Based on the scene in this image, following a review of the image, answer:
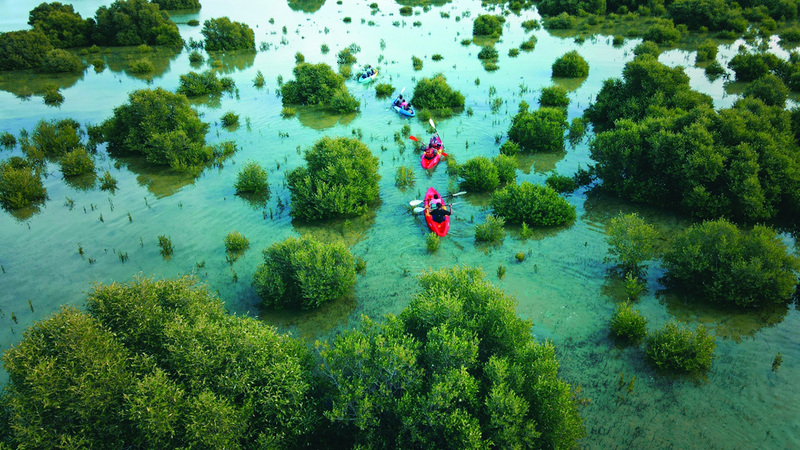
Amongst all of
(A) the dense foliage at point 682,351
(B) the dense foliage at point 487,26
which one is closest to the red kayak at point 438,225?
(A) the dense foliage at point 682,351

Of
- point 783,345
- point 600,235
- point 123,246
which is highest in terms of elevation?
point 123,246

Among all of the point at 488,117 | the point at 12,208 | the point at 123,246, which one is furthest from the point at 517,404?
the point at 12,208

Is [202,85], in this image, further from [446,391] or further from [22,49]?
[446,391]

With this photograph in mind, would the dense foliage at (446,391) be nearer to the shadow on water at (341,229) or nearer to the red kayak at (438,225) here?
the red kayak at (438,225)

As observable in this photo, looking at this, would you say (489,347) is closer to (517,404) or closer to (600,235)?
(517,404)

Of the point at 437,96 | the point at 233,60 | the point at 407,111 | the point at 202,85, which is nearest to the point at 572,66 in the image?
the point at 437,96

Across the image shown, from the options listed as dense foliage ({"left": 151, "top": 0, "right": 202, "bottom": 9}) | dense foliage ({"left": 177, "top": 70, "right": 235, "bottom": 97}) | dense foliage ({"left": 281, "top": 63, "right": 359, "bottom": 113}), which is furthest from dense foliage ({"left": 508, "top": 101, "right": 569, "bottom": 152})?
dense foliage ({"left": 151, "top": 0, "right": 202, "bottom": 9})
